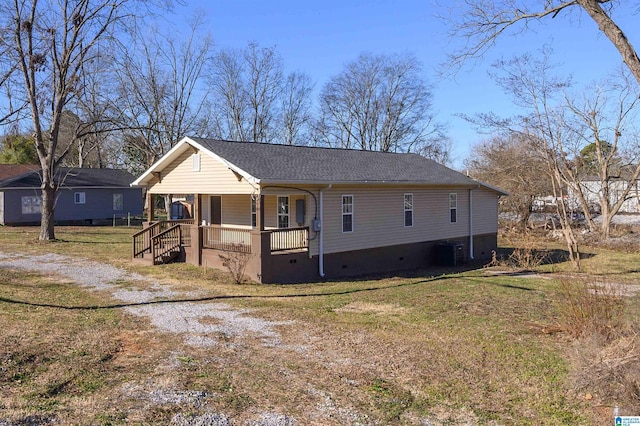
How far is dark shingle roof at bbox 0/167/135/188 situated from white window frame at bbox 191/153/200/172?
16850mm

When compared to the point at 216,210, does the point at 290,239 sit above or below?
below

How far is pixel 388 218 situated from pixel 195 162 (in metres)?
6.82

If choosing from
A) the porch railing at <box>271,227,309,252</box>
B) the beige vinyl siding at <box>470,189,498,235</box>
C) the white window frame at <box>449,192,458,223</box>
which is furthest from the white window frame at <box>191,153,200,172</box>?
the beige vinyl siding at <box>470,189,498,235</box>

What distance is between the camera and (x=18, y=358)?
6.95 meters

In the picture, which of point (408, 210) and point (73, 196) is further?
point (73, 196)

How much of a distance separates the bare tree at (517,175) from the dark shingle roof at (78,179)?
81.7 ft

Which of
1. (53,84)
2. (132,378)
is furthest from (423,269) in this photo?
(53,84)

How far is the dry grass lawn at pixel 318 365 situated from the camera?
5422 mm

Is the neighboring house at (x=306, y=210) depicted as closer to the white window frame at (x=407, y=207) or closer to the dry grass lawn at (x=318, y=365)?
the white window frame at (x=407, y=207)

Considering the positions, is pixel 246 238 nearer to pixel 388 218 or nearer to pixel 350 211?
pixel 350 211

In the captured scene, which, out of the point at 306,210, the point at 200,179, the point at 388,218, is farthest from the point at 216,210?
the point at 388,218

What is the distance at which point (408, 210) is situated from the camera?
18828 mm

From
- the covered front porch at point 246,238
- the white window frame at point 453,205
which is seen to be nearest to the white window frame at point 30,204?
the covered front porch at point 246,238

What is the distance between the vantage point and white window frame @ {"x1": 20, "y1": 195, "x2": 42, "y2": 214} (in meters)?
31.8
